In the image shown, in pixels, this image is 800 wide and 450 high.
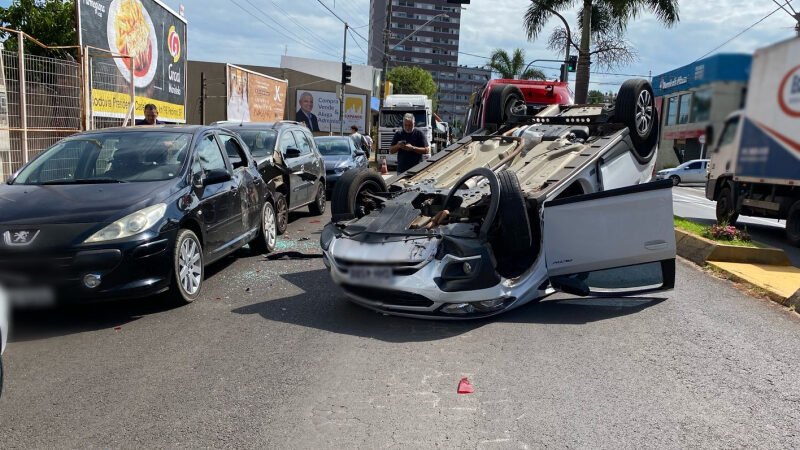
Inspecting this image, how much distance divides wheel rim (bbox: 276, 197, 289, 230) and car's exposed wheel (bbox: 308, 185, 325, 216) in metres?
2.04

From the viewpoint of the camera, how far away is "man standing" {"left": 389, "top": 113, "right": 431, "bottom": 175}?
31.4 ft

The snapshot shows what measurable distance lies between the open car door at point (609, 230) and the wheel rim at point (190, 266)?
331 centimetres

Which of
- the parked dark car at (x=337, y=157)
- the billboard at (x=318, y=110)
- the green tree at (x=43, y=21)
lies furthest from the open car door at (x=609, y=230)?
→ the billboard at (x=318, y=110)

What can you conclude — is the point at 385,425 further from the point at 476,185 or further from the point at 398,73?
the point at 398,73

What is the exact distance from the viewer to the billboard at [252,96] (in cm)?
2394

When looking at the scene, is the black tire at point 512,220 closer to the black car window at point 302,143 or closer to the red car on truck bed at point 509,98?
the red car on truck bed at point 509,98

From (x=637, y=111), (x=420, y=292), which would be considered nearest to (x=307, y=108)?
(x=637, y=111)

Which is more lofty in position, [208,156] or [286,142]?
[286,142]

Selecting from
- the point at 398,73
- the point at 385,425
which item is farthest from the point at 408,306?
the point at 398,73

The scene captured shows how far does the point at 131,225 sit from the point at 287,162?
4794 millimetres

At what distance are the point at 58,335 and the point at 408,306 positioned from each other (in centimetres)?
282

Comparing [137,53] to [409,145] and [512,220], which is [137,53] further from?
[512,220]

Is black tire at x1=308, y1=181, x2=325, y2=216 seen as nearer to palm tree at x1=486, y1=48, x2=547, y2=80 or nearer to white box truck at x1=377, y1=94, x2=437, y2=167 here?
white box truck at x1=377, y1=94, x2=437, y2=167

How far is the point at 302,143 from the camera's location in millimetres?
10930
